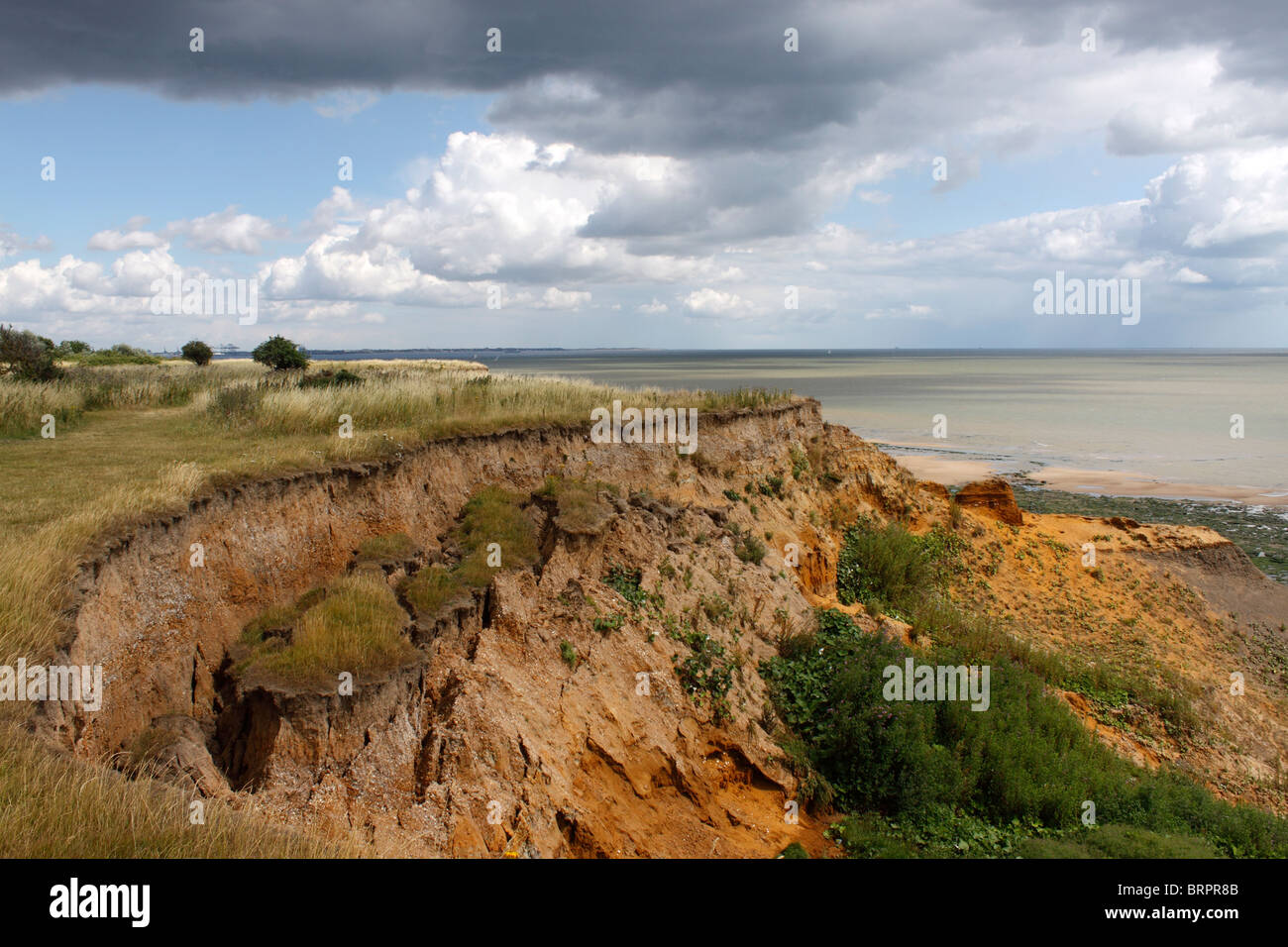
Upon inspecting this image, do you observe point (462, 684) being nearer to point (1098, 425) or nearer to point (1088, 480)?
point (1088, 480)

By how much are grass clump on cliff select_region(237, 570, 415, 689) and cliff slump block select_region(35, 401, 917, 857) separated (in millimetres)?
210

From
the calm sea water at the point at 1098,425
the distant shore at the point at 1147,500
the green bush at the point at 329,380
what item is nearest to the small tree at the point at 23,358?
the green bush at the point at 329,380

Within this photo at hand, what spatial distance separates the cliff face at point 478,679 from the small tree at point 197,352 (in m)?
45.0

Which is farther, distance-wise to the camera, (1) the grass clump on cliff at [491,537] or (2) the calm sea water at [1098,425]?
(2) the calm sea water at [1098,425]

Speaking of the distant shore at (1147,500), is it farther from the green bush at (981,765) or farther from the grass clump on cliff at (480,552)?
the grass clump on cliff at (480,552)

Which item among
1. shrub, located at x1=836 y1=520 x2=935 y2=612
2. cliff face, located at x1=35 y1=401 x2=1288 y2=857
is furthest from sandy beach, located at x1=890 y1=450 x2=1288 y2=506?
cliff face, located at x1=35 y1=401 x2=1288 y2=857

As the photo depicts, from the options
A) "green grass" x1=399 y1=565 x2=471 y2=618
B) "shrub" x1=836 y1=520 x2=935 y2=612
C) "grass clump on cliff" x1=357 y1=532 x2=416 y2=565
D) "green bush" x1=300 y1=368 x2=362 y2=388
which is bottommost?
"shrub" x1=836 y1=520 x2=935 y2=612

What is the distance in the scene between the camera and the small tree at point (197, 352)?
5050cm

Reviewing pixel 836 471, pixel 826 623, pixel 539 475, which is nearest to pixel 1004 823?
pixel 826 623

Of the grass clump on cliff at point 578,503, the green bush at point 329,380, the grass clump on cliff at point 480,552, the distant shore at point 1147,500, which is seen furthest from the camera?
the distant shore at point 1147,500

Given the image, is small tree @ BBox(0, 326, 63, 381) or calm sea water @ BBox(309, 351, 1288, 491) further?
calm sea water @ BBox(309, 351, 1288, 491)

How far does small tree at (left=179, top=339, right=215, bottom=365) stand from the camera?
50.5 metres

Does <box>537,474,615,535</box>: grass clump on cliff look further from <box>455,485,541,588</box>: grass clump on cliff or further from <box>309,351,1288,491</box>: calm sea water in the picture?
<box>309,351,1288,491</box>: calm sea water

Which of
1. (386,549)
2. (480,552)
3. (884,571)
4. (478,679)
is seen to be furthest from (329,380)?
(478,679)
